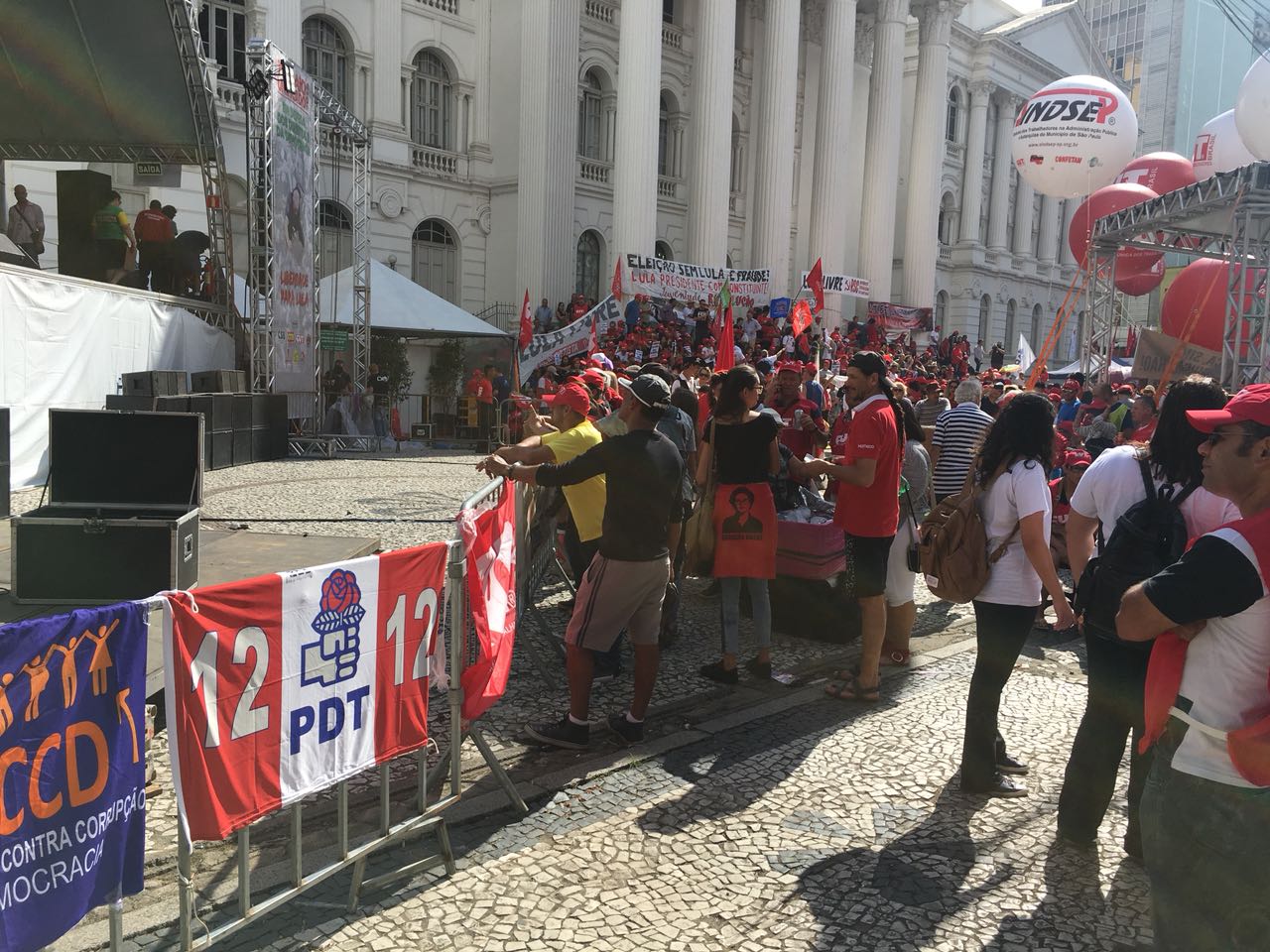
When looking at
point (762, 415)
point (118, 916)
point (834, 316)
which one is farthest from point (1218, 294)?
point (118, 916)

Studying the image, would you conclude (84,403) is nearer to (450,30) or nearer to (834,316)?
(450,30)

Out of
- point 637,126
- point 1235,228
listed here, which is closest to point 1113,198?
point 1235,228

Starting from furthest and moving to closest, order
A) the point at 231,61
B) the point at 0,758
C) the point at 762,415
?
the point at 231,61
the point at 762,415
the point at 0,758

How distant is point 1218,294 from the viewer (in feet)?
59.6

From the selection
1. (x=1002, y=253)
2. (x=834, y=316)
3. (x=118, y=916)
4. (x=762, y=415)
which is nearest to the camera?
(x=118, y=916)

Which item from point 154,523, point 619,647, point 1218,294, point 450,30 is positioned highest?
point 450,30

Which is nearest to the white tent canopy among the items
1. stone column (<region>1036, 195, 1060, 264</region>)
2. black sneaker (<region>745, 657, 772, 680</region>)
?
black sneaker (<region>745, 657, 772, 680</region>)

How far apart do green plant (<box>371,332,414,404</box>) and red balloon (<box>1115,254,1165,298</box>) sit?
1560cm

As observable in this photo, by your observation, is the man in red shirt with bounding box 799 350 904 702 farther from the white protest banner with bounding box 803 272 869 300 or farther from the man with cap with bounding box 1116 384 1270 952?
the white protest banner with bounding box 803 272 869 300

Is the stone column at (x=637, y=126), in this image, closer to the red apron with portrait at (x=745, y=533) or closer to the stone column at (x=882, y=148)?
the stone column at (x=882, y=148)

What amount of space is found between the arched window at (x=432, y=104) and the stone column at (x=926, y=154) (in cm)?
1936

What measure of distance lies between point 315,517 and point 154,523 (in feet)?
14.9

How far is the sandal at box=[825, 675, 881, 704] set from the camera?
5.49 meters

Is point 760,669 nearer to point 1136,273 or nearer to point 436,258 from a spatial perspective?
point 1136,273
